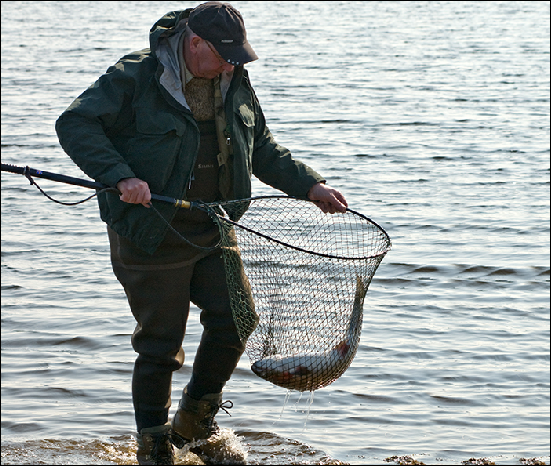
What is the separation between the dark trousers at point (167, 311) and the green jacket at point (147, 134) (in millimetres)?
151

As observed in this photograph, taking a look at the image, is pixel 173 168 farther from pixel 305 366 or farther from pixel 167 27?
pixel 305 366

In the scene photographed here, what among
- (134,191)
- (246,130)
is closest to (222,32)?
(246,130)

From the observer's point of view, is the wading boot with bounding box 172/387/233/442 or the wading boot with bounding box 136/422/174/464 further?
the wading boot with bounding box 172/387/233/442

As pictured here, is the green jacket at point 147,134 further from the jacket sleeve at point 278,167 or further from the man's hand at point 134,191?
the jacket sleeve at point 278,167

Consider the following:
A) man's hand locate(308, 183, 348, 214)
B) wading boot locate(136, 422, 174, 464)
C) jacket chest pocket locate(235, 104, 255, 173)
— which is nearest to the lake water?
wading boot locate(136, 422, 174, 464)

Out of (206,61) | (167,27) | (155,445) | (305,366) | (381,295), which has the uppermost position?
(167,27)

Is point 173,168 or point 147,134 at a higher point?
point 147,134

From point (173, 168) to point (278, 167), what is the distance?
2.03ft

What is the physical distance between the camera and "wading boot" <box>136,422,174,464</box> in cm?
445

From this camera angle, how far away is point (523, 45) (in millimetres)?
22609

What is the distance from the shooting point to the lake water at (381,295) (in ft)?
16.8

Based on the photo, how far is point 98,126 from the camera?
12.9ft

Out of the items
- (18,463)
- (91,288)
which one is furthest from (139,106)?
(91,288)

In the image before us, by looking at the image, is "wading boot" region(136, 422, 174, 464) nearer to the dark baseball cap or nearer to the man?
the man
